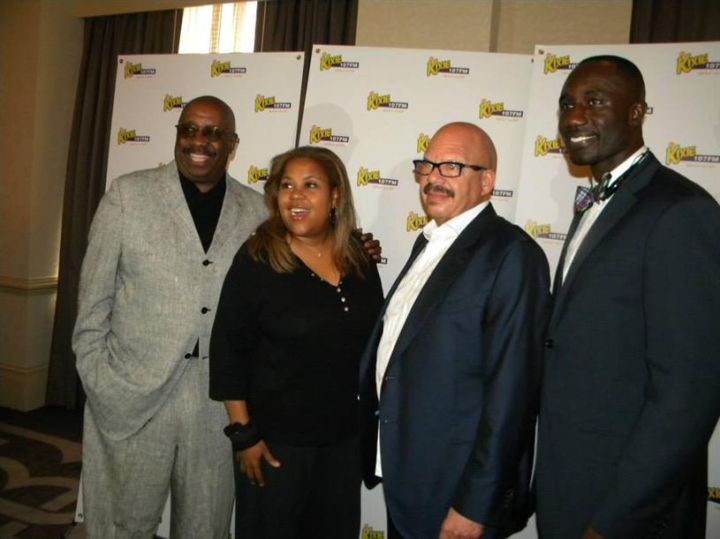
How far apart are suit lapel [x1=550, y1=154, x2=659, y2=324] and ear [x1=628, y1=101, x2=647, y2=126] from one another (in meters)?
0.11

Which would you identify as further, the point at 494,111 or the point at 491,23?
the point at 491,23

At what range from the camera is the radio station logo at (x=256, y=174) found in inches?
112

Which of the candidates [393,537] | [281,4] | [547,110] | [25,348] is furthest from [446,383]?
[25,348]

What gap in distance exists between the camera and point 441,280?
1477 mm

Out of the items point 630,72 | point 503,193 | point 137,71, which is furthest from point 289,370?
point 137,71

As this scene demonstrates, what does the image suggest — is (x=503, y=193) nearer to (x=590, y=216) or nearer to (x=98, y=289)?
(x=590, y=216)

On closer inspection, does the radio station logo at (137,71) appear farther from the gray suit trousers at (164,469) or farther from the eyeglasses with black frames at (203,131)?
the gray suit trousers at (164,469)

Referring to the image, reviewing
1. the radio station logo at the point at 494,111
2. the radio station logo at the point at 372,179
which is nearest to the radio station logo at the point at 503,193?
the radio station logo at the point at 494,111

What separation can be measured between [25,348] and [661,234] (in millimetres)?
4636

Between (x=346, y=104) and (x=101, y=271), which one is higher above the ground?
(x=346, y=104)

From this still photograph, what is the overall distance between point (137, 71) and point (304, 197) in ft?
6.44

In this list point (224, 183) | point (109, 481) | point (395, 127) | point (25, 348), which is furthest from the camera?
point (25, 348)

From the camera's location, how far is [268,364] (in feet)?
5.83

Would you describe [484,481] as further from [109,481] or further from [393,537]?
[109,481]
